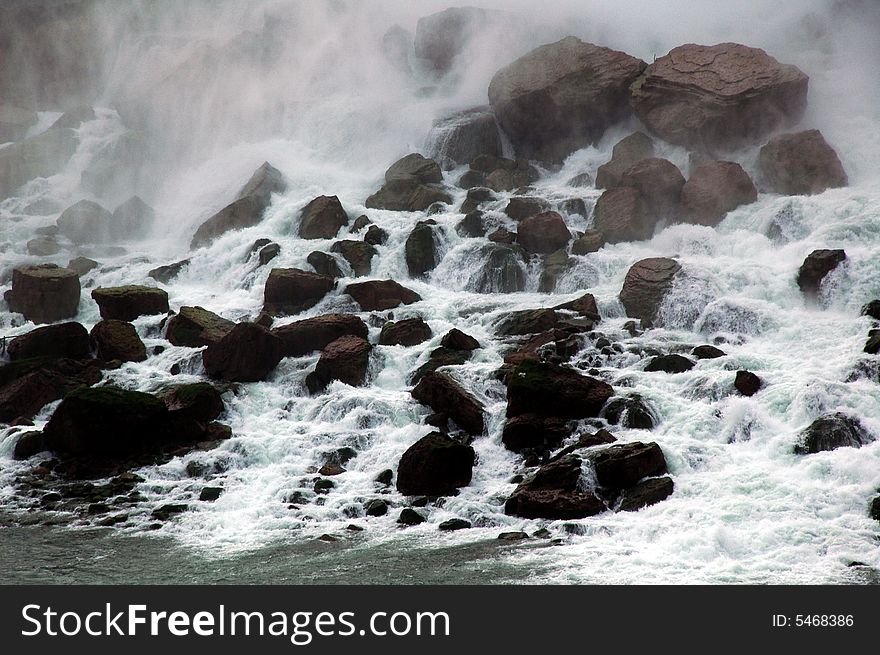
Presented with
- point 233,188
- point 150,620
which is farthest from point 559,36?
point 150,620

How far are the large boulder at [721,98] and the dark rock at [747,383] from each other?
1627 cm

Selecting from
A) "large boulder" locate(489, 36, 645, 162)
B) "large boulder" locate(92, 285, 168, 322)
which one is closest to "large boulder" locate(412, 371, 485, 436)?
"large boulder" locate(92, 285, 168, 322)

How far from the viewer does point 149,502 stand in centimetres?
1655

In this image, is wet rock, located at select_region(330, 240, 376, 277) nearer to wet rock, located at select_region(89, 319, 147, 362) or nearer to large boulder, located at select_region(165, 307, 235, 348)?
large boulder, located at select_region(165, 307, 235, 348)

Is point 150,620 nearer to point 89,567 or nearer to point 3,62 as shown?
point 89,567

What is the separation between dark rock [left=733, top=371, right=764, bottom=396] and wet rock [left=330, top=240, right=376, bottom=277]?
13.8m

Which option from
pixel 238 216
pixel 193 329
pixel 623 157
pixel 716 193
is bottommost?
pixel 193 329

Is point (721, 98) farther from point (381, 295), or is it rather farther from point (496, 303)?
point (381, 295)

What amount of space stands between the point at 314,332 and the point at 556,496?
Answer: 398 inches

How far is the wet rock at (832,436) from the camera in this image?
16.0 meters

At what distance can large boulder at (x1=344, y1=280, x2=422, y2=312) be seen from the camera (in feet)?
86.5

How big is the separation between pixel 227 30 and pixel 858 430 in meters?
49.7

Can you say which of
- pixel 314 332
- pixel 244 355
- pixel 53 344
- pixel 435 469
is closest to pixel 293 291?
pixel 314 332

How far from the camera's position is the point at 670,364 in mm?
20125
